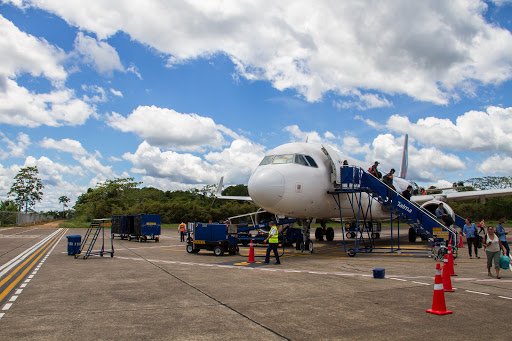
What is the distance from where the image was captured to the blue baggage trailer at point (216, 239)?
1661cm

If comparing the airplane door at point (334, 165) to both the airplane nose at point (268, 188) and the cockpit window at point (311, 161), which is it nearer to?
the cockpit window at point (311, 161)

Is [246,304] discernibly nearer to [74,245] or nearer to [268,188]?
[268,188]

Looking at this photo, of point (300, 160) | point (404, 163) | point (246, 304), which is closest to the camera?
point (246, 304)

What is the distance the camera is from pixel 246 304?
23.2ft

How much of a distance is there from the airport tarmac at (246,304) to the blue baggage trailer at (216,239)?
4.20 meters

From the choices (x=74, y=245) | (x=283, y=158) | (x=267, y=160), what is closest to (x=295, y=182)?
(x=283, y=158)

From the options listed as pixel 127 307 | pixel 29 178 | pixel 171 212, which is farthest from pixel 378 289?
pixel 29 178

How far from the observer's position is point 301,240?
17484mm

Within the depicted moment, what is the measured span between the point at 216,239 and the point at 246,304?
9787mm

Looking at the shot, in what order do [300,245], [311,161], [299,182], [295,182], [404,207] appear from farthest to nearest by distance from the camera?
[300,245], [404,207], [311,161], [299,182], [295,182]

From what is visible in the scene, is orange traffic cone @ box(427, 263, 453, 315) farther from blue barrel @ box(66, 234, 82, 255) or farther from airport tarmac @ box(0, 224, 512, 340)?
blue barrel @ box(66, 234, 82, 255)

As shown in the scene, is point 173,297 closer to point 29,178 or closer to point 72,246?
point 72,246

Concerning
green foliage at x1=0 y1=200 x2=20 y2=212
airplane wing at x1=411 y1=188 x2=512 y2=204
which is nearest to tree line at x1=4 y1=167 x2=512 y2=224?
green foliage at x1=0 y1=200 x2=20 y2=212

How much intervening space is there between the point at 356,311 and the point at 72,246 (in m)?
14.7
